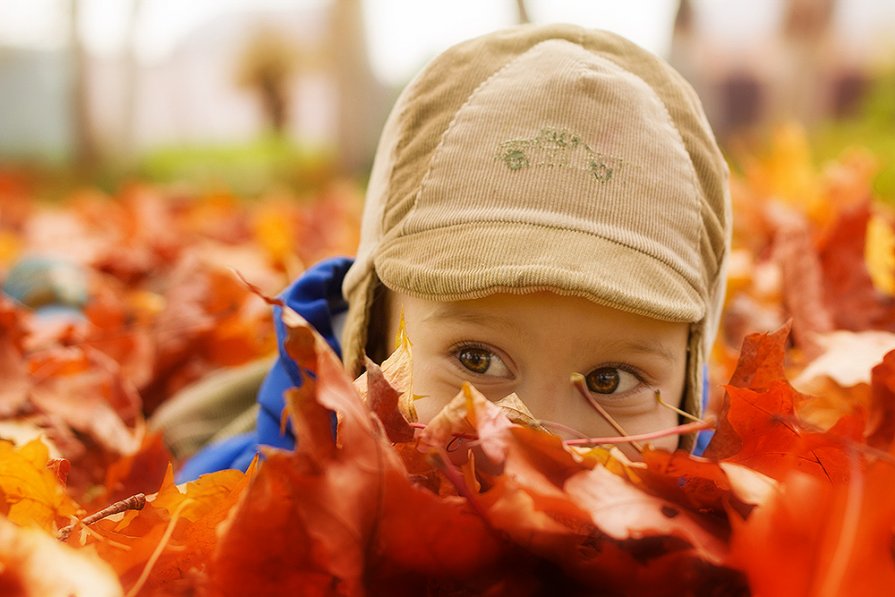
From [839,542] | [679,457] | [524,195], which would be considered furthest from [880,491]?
[524,195]

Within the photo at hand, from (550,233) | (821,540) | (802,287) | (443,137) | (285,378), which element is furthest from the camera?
(802,287)

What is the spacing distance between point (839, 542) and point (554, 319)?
0.48 meters

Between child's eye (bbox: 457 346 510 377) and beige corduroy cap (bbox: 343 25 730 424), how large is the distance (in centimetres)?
7

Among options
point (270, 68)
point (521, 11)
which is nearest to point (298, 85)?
point (270, 68)

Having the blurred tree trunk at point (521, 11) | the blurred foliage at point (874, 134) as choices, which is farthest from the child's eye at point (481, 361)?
the blurred tree trunk at point (521, 11)

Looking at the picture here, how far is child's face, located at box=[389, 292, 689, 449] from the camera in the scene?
0.95 metres

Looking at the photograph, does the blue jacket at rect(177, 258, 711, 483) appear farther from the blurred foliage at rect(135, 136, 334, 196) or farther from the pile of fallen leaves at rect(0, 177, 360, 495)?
the blurred foliage at rect(135, 136, 334, 196)

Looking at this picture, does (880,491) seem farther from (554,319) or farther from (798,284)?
(798,284)

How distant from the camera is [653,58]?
1.22 m

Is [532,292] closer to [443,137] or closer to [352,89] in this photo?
[443,137]

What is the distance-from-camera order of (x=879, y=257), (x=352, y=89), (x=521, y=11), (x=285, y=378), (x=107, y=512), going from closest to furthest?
1. (x=107, y=512)
2. (x=285, y=378)
3. (x=879, y=257)
4. (x=521, y=11)
5. (x=352, y=89)

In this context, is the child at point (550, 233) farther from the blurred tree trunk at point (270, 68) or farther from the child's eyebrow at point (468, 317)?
the blurred tree trunk at point (270, 68)

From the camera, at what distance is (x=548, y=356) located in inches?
37.5

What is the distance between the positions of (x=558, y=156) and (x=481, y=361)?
0.84ft
